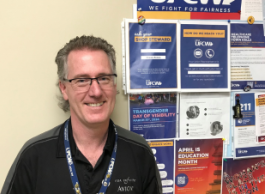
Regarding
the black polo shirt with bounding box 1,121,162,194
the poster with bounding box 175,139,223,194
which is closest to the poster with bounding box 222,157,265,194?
the poster with bounding box 175,139,223,194

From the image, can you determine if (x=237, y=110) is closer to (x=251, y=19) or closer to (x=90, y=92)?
(x=251, y=19)

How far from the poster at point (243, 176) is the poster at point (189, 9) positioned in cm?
91

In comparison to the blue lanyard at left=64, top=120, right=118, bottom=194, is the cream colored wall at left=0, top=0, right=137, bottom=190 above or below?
above

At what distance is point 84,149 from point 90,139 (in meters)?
0.06

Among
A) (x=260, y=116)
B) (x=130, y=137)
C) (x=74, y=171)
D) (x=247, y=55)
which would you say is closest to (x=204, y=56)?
(x=247, y=55)

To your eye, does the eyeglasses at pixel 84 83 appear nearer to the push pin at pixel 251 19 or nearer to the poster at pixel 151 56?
the poster at pixel 151 56

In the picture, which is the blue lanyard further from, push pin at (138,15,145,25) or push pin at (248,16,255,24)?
push pin at (248,16,255,24)

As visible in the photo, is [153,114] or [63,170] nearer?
[63,170]

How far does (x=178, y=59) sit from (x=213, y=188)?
2.78ft

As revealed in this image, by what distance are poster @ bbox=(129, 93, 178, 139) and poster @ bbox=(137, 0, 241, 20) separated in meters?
0.47

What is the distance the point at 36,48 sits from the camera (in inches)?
41.3

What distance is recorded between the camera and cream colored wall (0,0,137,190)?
103cm

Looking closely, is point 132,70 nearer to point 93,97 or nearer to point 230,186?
point 93,97

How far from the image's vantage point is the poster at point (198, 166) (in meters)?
1.18
